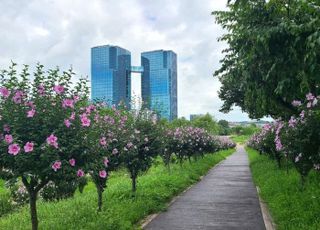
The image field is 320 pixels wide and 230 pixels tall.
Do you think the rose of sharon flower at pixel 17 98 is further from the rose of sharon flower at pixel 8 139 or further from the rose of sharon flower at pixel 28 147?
the rose of sharon flower at pixel 28 147

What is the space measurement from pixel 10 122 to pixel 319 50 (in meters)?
4.30

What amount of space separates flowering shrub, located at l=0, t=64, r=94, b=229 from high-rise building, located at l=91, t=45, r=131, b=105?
6153 mm

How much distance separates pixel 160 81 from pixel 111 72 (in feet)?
26.1

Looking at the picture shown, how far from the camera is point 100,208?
1103 centimetres

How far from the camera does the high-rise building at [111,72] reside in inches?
571

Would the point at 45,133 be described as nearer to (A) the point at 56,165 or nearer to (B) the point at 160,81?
(A) the point at 56,165

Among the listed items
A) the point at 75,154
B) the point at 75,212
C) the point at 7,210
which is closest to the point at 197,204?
the point at 75,212

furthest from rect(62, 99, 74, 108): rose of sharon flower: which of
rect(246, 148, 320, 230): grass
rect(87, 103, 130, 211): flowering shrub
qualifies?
rect(246, 148, 320, 230): grass

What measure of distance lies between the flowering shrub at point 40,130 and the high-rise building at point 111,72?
20.2ft

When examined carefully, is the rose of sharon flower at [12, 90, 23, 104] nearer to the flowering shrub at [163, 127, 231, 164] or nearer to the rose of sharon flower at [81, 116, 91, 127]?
the rose of sharon flower at [81, 116, 91, 127]

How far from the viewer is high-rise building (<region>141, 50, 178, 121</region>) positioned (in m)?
17.5

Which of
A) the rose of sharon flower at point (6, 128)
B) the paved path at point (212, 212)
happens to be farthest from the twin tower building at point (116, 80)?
the rose of sharon flower at point (6, 128)

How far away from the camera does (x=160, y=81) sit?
23391mm

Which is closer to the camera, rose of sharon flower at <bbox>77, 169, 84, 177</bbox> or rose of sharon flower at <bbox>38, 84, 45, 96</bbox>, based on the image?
rose of sharon flower at <bbox>77, 169, 84, 177</bbox>
